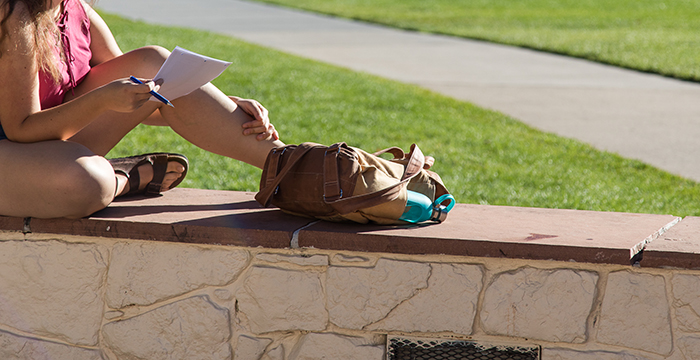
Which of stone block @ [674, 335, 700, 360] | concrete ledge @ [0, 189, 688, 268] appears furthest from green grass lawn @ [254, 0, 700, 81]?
stone block @ [674, 335, 700, 360]

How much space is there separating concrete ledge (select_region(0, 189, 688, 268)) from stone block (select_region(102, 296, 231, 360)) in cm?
25

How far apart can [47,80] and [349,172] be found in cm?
104

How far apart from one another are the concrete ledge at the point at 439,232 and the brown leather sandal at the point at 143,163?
0.12 m

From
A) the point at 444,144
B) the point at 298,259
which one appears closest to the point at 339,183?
the point at 298,259

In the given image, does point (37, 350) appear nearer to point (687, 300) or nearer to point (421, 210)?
point (421, 210)

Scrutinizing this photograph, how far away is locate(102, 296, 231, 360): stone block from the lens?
240 cm

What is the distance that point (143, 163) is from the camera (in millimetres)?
2732

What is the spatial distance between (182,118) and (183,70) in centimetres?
41

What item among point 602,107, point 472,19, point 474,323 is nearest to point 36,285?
point 474,323

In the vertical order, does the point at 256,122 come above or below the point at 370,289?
above

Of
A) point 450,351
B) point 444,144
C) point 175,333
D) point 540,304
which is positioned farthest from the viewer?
point 444,144

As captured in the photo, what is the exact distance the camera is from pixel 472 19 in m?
16.9

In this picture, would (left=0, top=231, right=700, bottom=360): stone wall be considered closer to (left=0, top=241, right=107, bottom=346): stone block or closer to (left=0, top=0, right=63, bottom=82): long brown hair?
(left=0, top=241, right=107, bottom=346): stone block

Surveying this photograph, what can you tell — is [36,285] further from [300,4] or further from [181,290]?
[300,4]
